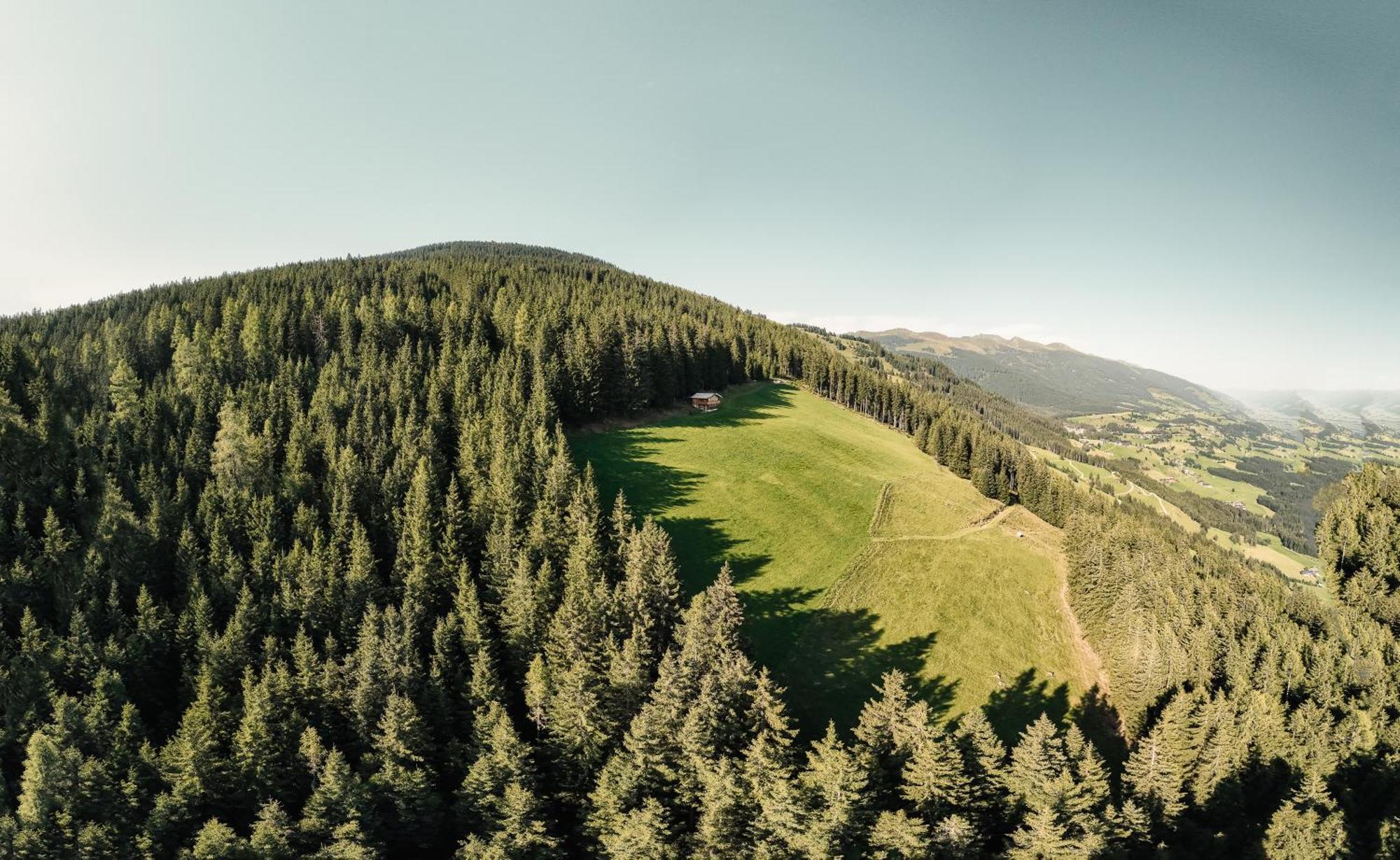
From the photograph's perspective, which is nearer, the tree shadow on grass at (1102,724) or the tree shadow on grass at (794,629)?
the tree shadow on grass at (1102,724)

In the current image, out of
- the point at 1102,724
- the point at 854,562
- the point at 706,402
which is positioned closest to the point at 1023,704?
the point at 1102,724

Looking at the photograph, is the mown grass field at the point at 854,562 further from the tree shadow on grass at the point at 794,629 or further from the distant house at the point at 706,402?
the distant house at the point at 706,402

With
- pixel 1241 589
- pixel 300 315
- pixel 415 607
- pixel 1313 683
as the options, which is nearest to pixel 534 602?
pixel 415 607

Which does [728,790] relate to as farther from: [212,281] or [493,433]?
[212,281]

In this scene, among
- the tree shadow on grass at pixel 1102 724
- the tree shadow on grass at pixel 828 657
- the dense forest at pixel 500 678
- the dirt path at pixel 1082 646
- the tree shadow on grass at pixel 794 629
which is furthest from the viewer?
the dirt path at pixel 1082 646

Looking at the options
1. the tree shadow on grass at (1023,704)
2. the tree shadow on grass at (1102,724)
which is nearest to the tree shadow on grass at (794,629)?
the tree shadow on grass at (1023,704)

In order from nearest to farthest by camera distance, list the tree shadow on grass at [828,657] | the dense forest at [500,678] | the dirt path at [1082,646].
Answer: the dense forest at [500,678] → the tree shadow on grass at [828,657] → the dirt path at [1082,646]

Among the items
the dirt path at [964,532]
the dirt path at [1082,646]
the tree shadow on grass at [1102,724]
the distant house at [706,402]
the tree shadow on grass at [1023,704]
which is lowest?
the tree shadow on grass at [1102,724]
